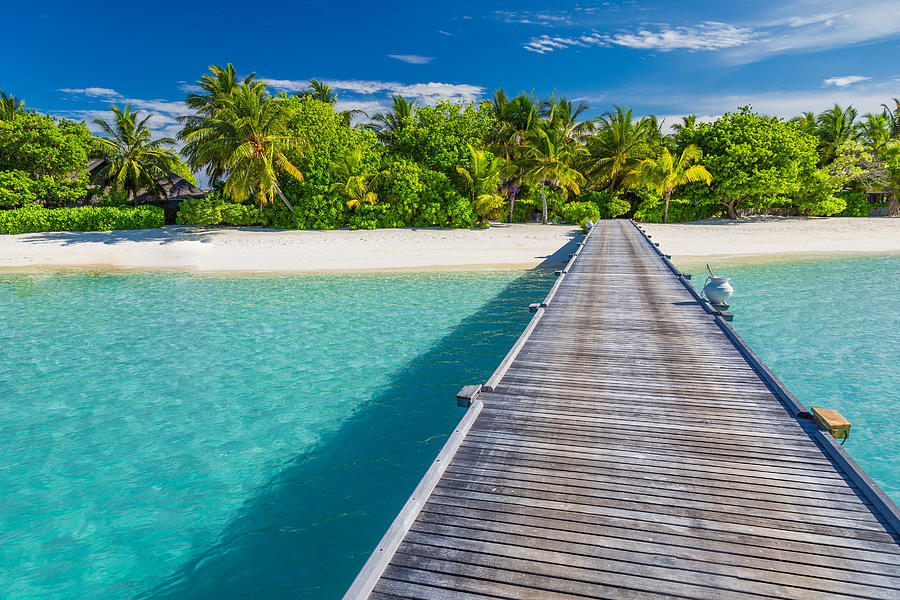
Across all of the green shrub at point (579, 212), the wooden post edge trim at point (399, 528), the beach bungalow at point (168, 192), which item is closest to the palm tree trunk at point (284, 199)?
the beach bungalow at point (168, 192)

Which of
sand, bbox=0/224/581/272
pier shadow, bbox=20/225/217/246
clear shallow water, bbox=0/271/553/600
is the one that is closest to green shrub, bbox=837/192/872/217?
sand, bbox=0/224/581/272

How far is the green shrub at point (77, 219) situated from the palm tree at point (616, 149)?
A: 1281 inches

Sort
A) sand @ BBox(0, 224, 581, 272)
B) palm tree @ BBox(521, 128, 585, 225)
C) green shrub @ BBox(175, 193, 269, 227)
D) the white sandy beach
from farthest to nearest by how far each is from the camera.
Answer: palm tree @ BBox(521, 128, 585, 225) → green shrub @ BBox(175, 193, 269, 227) → the white sandy beach → sand @ BBox(0, 224, 581, 272)

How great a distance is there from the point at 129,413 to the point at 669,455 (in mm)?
8753

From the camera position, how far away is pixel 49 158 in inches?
1282

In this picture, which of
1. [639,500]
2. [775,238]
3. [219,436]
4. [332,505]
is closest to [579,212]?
[775,238]

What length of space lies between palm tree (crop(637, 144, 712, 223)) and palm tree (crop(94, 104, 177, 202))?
117 ft

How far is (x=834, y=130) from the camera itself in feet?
133

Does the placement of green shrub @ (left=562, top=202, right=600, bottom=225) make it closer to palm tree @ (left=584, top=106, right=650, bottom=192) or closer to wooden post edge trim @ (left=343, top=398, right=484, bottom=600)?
palm tree @ (left=584, top=106, right=650, bottom=192)

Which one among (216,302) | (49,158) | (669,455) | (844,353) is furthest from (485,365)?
(49,158)

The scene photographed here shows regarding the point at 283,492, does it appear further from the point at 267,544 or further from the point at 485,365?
the point at 485,365

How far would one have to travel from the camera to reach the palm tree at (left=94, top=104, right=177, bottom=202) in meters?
34.4

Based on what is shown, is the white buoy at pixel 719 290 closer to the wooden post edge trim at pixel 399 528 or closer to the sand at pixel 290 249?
the wooden post edge trim at pixel 399 528

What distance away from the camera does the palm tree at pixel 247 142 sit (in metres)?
28.9
